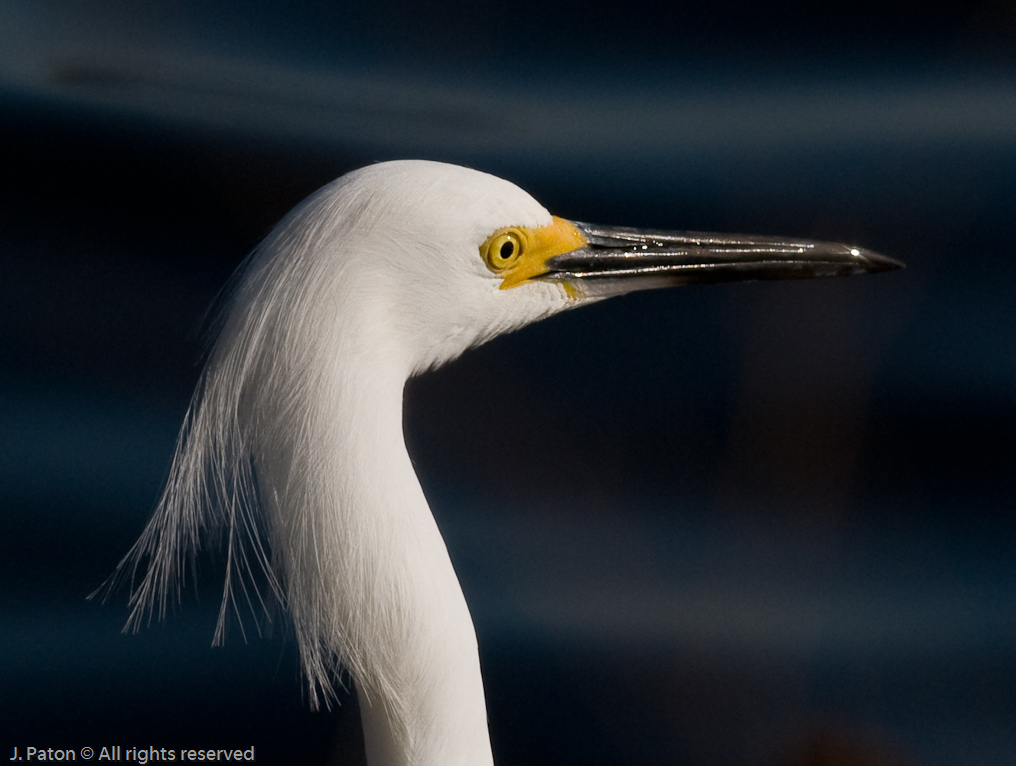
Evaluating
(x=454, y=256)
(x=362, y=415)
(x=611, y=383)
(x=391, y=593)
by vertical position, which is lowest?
(x=391, y=593)

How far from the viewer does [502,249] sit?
897 millimetres

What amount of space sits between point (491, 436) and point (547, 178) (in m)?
0.53

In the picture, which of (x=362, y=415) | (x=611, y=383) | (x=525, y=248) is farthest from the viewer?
(x=611, y=383)

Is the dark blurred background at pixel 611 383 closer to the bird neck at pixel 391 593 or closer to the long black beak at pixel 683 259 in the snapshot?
the bird neck at pixel 391 593

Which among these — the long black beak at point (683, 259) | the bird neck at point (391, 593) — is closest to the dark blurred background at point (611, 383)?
the bird neck at point (391, 593)

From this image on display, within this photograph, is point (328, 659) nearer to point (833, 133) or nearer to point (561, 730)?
point (561, 730)

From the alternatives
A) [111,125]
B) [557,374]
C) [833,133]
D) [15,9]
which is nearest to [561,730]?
[557,374]

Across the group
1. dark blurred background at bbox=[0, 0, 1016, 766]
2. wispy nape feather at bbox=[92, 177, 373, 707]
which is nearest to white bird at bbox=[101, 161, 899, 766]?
wispy nape feather at bbox=[92, 177, 373, 707]

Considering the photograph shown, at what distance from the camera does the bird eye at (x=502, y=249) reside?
0.88 m

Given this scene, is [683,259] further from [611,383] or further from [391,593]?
[611,383]

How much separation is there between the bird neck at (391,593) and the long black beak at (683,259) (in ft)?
0.82

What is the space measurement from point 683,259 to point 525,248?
20 cm

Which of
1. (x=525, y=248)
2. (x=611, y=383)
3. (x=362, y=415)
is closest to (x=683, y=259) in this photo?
(x=525, y=248)

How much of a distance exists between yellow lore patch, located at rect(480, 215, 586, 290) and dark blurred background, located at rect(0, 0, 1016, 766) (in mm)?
806
